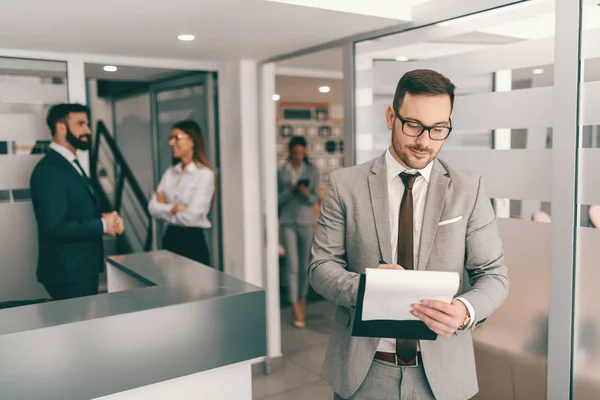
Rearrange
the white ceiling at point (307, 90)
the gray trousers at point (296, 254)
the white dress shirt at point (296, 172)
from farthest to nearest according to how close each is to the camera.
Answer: the white ceiling at point (307, 90) → the white dress shirt at point (296, 172) → the gray trousers at point (296, 254)

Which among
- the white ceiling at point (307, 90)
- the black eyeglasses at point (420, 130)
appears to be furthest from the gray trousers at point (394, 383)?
the white ceiling at point (307, 90)

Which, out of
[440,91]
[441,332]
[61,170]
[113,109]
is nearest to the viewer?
[441,332]

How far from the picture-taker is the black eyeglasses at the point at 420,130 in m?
1.68

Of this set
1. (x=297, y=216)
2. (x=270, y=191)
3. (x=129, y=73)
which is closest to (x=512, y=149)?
(x=270, y=191)

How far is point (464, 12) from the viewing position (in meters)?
2.56

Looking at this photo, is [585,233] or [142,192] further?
[142,192]

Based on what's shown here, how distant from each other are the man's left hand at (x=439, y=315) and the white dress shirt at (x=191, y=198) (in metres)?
2.69

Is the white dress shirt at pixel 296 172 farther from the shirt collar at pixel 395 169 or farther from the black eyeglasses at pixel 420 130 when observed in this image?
the black eyeglasses at pixel 420 130

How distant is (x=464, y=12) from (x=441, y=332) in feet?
5.23

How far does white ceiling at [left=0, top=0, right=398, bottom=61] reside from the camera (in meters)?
2.52

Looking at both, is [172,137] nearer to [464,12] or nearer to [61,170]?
[61,170]

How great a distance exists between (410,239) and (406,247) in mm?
28

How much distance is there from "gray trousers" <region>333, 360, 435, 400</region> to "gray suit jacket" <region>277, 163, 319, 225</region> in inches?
141

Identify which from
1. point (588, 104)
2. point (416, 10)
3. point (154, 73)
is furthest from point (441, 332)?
point (154, 73)
